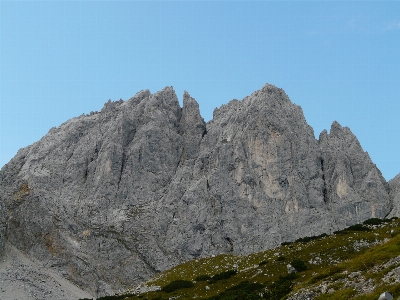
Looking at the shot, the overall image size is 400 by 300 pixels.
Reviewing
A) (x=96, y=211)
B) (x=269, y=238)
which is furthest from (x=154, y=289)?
(x=96, y=211)

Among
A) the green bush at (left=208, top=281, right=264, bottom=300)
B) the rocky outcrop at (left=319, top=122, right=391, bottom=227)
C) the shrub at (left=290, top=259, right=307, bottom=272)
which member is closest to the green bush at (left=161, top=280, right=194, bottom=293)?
the green bush at (left=208, top=281, right=264, bottom=300)

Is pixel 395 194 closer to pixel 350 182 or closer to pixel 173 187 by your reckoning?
pixel 350 182

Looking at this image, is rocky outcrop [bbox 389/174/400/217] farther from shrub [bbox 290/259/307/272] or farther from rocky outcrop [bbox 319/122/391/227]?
shrub [bbox 290/259/307/272]

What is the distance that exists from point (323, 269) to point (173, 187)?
283 feet

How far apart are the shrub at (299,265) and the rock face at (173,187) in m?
58.7

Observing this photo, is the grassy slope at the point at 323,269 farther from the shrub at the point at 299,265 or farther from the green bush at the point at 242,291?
the shrub at the point at 299,265

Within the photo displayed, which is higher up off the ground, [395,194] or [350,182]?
[350,182]

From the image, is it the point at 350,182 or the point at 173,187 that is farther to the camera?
the point at 350,182

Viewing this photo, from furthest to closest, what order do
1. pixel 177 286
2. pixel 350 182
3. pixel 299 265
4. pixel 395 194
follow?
pixel 350 182 → pixel 395 194 → pixel 177 286 → pixel 299 265

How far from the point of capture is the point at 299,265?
197ft

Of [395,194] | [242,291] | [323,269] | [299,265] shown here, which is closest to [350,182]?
[395,194]

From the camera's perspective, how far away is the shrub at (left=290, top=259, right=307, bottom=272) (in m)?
59.2

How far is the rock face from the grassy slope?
25576mm

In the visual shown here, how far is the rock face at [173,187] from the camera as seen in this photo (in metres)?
122
